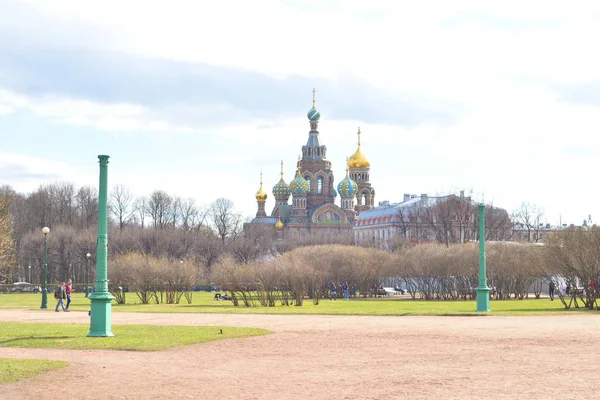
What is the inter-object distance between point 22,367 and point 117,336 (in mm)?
6956

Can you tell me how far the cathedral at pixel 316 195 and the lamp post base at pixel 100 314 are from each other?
445ft

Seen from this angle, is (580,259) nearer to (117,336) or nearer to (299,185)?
(117,336)

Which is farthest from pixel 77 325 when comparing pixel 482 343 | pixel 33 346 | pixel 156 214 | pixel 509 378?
pixel 156 214

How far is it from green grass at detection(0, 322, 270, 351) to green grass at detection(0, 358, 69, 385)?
321 centimetres

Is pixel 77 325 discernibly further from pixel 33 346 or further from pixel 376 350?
pixel 376 350

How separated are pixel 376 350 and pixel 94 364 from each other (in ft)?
23.1

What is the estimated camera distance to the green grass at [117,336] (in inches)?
911

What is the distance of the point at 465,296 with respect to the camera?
63.1 m

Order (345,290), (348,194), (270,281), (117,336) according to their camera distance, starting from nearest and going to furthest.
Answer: (117,336) < (270,281) < (345,290) < (348,194)

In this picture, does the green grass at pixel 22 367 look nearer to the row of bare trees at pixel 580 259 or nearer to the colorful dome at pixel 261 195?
the row of bare trees at pixel 580 259

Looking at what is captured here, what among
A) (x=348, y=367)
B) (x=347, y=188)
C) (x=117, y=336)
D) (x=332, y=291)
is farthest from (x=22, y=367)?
(x=347, y=188)

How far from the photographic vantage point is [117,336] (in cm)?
2533

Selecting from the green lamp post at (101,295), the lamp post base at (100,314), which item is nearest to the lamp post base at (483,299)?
the green lamp post at (101,295)

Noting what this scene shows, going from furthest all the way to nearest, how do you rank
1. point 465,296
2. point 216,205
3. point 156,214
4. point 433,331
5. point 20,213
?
point 216,205 → point 156,214 → point 20,213 → point 465,296 → point 433,331
